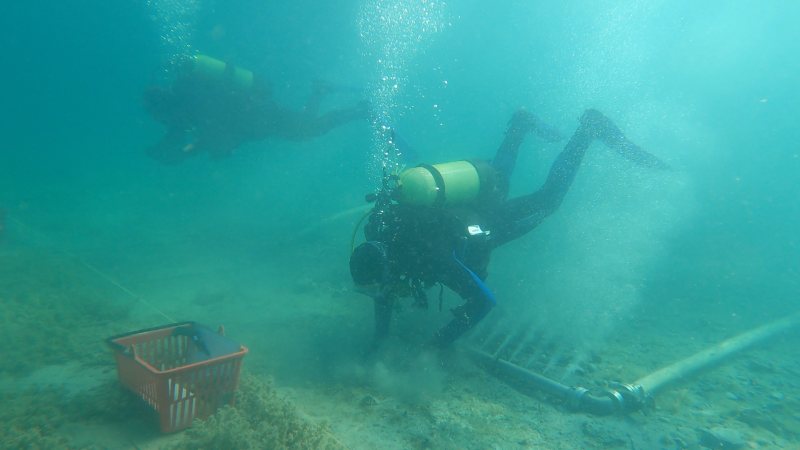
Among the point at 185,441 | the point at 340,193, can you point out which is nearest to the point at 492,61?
the point at 340,193

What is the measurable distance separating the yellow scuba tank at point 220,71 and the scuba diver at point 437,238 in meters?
7.08

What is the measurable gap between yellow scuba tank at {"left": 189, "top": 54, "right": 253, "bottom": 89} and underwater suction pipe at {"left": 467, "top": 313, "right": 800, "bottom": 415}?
897cm

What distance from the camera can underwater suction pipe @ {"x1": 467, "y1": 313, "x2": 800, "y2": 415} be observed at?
14.9 feet

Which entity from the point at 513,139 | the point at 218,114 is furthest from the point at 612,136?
the point at 218,114

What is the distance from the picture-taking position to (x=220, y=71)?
34.1 ft

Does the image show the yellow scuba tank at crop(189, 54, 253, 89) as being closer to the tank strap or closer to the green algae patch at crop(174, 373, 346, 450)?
the tank strap

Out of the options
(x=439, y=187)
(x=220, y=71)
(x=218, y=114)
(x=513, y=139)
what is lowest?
(x=439, y=187)

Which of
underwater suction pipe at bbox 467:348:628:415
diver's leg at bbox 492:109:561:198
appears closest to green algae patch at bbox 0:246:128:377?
underwater suction pipe at bbox 467:348:628:415

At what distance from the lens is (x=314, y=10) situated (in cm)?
4234

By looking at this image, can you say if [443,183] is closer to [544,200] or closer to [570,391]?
[544,200]

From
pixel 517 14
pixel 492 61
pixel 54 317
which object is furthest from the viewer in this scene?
pixel 492 61

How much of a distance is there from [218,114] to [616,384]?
1002 centimetres

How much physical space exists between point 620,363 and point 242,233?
11.2m

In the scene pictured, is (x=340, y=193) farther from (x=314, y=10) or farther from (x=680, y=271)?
(x=314, y=10)
